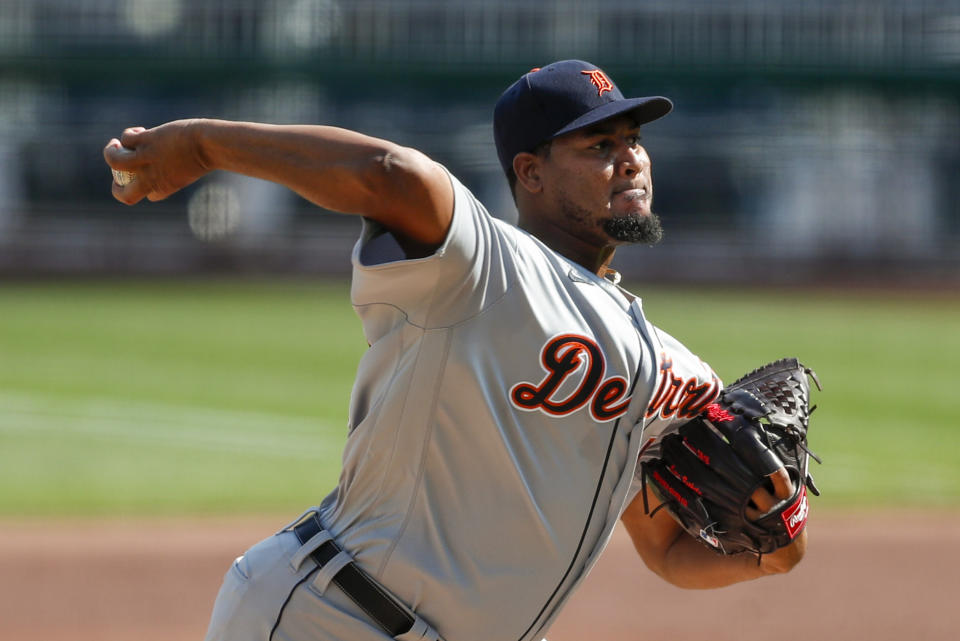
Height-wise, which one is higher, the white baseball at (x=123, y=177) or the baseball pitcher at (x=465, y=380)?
the white baseball at (x=123, y=177)

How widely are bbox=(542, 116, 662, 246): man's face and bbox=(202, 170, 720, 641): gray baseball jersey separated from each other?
22 centimetres

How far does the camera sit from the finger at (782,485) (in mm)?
2611

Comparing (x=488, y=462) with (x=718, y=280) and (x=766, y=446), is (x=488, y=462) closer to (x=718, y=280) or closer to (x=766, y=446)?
(x=766, y=446)

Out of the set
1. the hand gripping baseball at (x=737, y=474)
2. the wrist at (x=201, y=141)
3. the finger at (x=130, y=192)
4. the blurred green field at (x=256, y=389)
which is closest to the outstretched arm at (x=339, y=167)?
the wrist at (x=201, y=141)

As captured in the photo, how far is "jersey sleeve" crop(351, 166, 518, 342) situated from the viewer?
198 centimetres

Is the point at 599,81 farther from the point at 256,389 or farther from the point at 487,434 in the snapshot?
the point at 256,389

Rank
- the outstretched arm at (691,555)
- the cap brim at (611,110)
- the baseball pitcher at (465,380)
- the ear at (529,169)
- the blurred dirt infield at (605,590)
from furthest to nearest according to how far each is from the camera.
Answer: the blurred dirt infield at (605,590) < the outstretched arm at (691,555) < the ear at (529,169) < the cap brim at (611,110) < the baseball pitcher at (465,380)

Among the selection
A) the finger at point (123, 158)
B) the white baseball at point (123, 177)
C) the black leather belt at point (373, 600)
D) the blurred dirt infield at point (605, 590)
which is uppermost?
the finger at point (123, 158)

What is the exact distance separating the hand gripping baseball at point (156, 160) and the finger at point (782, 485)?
53.7 inches

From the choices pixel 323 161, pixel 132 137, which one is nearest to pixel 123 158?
pixel 132 137

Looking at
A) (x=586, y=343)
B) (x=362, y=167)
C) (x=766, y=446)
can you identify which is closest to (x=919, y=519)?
(x=766, y=446)

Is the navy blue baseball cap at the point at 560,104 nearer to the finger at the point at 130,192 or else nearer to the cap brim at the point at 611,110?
the cap brim at the point at 611,110

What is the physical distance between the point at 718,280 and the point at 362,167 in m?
25.8

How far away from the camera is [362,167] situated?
1867 mm
